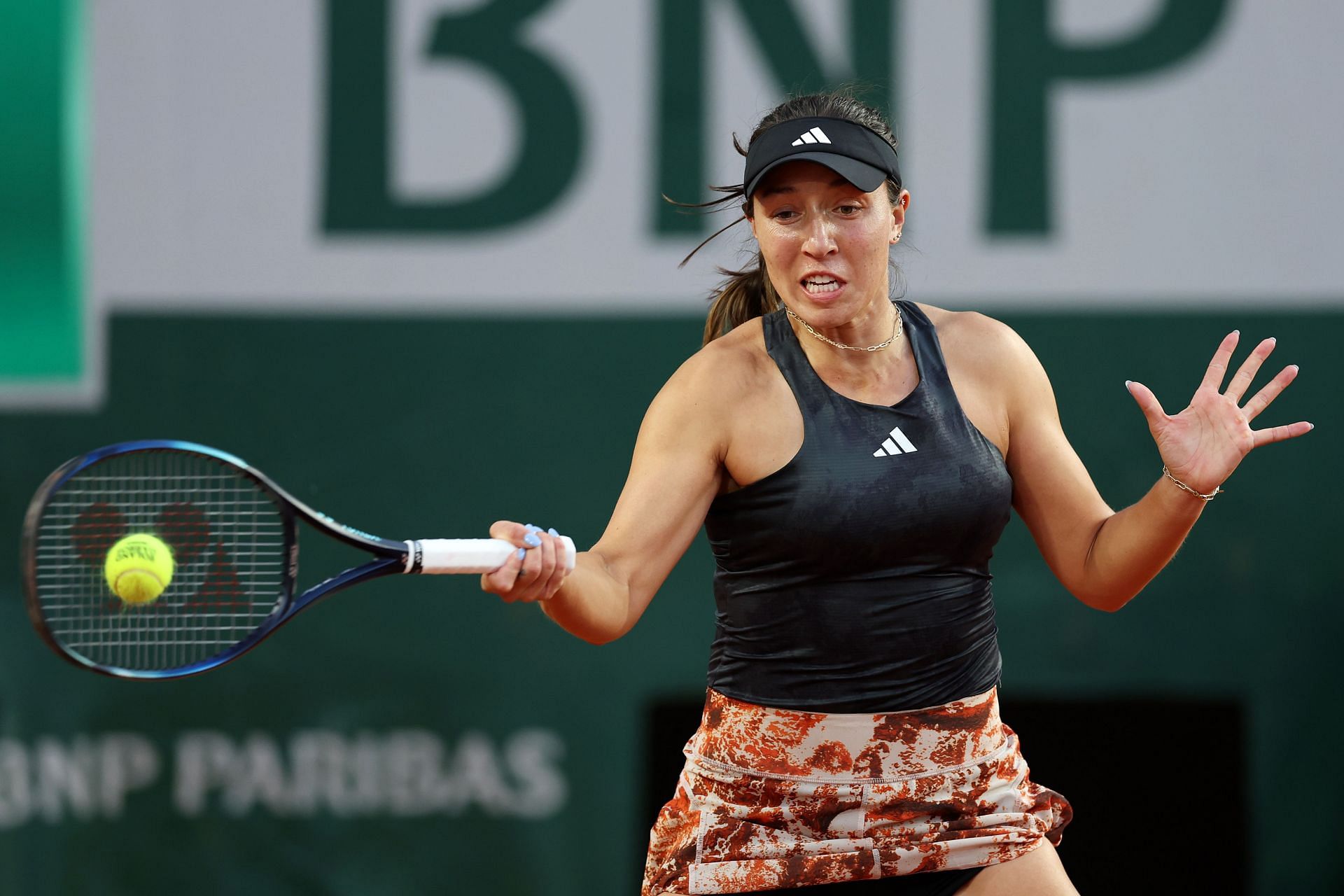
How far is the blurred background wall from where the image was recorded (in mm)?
4266

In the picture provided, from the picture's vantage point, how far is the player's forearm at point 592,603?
217 cm

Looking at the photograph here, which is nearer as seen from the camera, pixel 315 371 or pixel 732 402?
pixel 732 402

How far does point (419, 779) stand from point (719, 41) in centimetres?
216

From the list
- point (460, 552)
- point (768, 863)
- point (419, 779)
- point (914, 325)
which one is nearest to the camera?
point (460, 552)

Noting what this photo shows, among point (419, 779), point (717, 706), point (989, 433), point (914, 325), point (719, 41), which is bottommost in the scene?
point (419, 779)

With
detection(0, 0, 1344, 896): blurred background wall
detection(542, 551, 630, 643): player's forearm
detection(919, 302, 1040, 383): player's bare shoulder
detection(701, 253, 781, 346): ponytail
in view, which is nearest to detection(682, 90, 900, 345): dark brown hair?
detection(701, 253, 781, 346): ponytail

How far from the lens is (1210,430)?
2291 mm

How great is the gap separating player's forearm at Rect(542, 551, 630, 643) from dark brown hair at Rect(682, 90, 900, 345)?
1.63 ft

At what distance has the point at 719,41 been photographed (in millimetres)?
4328

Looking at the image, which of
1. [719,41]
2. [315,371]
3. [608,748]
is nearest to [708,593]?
[608,748]

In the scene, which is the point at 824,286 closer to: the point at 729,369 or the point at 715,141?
the point at 729,369

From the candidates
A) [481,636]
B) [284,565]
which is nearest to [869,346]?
[284,565]

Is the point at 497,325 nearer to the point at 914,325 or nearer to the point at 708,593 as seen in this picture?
the point at 708,593

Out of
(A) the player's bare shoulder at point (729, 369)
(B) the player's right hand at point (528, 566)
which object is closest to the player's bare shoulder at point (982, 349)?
(A) the player's bare shoulder at point (729, 369)
